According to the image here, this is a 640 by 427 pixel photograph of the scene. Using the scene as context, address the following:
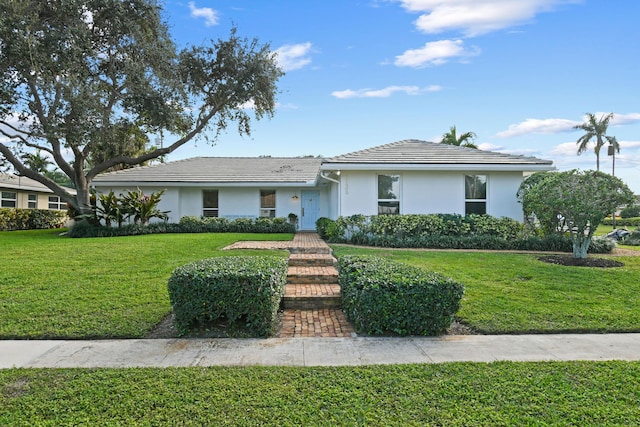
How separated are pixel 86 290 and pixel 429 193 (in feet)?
36.6

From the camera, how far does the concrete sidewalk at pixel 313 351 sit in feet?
12.3

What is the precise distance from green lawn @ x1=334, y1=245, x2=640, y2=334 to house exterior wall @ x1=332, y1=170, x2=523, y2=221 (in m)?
4.15

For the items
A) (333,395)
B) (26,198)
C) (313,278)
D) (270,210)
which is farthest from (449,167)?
(26,198)

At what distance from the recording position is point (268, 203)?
774 inches

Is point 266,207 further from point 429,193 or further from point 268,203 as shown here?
point 429,193

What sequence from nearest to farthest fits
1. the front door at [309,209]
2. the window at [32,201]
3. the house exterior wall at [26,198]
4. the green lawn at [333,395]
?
the green lawn at [333,395]
the front door at [309,209]
the house exterior wall at [26,198]
the window at [32,201]

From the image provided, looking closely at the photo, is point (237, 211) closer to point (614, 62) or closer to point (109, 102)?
point (109, 102)

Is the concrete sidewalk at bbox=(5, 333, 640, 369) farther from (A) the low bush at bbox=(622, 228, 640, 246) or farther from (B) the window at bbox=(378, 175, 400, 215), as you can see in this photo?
(A) the low bush at bbox=(622, 228, 640, 246)

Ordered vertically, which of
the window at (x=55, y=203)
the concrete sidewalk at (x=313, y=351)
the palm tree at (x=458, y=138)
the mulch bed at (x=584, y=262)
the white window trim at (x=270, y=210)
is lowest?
the concrete sidewalk at (x=313, y=351)

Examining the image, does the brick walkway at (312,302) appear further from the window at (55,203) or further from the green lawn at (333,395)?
the window at (55,203)

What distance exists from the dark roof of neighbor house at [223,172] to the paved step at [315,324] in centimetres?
1302

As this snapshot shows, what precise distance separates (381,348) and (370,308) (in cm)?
56

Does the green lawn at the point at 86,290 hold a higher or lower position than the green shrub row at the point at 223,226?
lower

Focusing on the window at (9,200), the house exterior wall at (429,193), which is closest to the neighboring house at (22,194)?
the window at (9,200)
